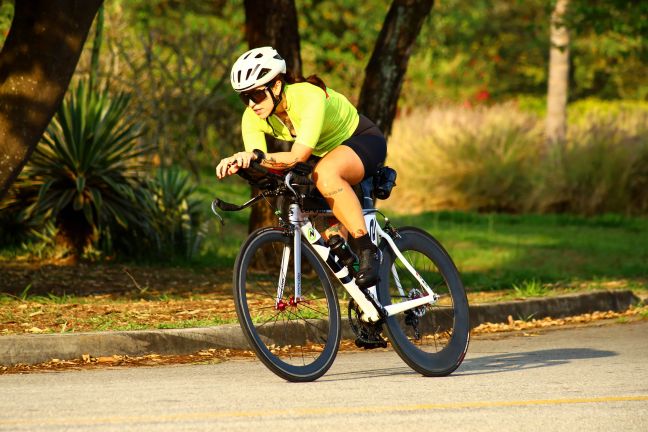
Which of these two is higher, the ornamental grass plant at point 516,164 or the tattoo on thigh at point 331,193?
the ornamental grass plant at point 516,164

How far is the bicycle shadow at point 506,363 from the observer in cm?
770

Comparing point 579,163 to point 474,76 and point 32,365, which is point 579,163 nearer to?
point 32,365

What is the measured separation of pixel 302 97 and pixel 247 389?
1573mm

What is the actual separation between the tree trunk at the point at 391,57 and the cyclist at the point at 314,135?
5244mm

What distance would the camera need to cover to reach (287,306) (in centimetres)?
726

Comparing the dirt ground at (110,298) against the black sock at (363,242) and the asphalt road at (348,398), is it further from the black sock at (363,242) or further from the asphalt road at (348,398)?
the black sock at (363,242)

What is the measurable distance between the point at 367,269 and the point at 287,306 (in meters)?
0.48

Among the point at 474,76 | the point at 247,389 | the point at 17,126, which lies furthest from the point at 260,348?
the point at 474,76

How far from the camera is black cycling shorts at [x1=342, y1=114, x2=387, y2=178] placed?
7355 millimetres

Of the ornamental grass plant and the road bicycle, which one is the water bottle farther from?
the ornamental grass plant

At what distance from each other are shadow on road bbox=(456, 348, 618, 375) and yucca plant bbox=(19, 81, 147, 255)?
5471 millimetres

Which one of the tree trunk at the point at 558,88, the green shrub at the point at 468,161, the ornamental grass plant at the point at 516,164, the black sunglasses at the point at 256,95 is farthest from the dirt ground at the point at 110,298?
the tree trunk at the point at 558,88

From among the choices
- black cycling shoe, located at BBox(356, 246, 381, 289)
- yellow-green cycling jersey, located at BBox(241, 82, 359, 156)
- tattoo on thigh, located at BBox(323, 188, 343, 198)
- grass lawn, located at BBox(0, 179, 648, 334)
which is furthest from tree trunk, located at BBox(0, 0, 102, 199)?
black cycling shoe, located at BBox(356, 246, 381, 289)

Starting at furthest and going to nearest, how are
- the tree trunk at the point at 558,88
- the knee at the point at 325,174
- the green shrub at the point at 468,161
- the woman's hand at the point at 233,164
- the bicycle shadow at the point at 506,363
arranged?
1. the tree trunk at the point at 558,88
2. the green shrub at the point at 468,161
3. the bicycle shadow at the point at 506,363
4. the knee at the point at 325,174
5. the woman's hand at the point at 233,164
